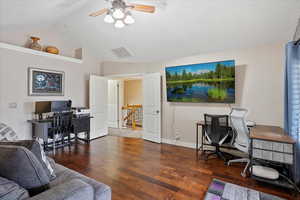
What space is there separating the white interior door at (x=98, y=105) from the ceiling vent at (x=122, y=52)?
0.96 metres

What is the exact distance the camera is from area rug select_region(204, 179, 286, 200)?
1936mm

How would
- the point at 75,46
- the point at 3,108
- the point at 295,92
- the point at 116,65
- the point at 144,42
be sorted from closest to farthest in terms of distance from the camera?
the point at 295,92 → the point at 3,108 → the point at 144,42 → the point at 75,46 → the point at 116,65

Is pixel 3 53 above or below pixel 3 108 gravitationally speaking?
above

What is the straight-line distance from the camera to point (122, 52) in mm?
4547

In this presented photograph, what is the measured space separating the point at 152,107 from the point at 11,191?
3.70 metres

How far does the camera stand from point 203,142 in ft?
12.1

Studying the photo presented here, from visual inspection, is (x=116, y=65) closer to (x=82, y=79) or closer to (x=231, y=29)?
(x=82, y=79)

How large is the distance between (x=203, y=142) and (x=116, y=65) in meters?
3.57

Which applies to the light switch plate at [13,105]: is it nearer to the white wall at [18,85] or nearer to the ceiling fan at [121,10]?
the white wall at [18,85]

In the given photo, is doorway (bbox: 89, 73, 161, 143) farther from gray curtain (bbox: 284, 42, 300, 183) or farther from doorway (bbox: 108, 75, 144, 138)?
gray curtain (bbox: 284, 42, 300, 183)

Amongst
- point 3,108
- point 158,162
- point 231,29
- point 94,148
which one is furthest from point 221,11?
point 3,108

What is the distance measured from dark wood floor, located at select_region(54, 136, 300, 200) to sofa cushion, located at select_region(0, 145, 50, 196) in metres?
1.18

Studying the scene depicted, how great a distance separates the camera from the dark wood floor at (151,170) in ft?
6.89

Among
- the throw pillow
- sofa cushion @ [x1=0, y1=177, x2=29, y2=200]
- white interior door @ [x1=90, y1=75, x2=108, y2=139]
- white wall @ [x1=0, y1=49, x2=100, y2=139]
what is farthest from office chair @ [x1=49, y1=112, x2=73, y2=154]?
sofa cushion @ [x1=0, y1=177, x2=29, y2=200]
